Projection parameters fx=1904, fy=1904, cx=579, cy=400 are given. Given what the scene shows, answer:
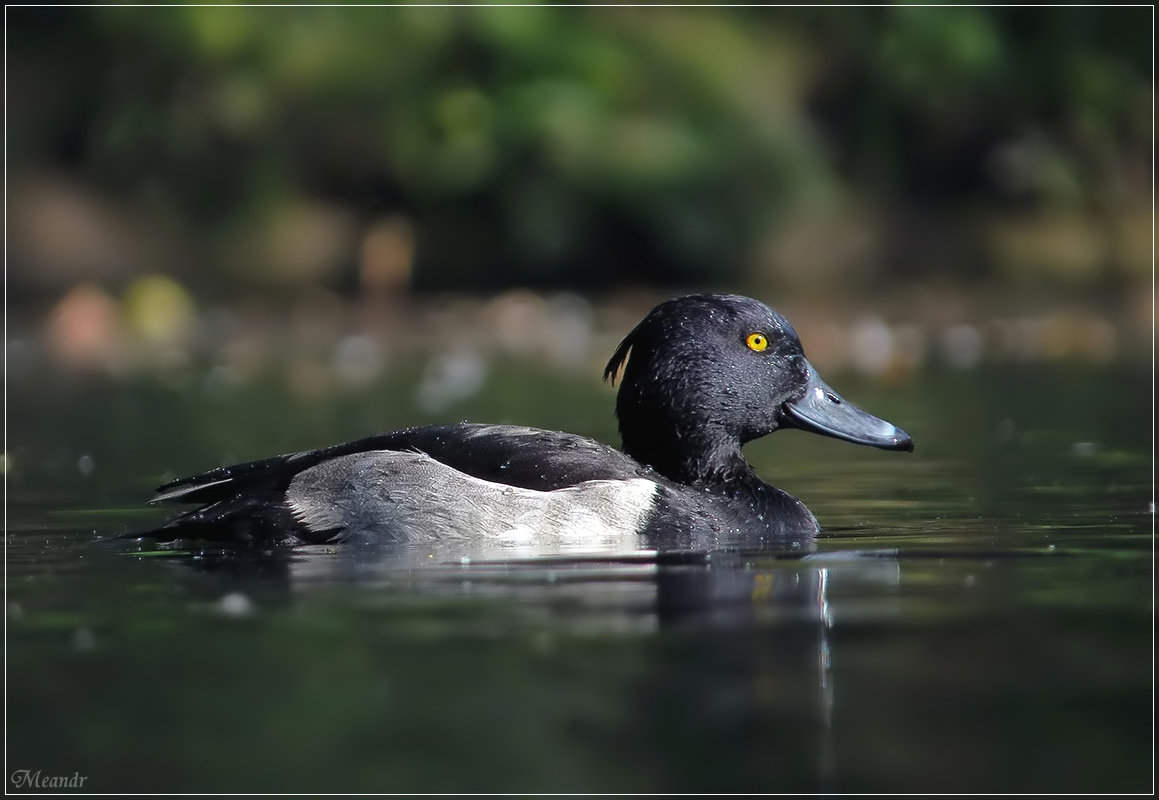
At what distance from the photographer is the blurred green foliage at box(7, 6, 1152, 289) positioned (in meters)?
20.1

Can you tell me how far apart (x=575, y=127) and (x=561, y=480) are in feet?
42.9

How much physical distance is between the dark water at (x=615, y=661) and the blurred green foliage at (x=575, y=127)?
12272 mm

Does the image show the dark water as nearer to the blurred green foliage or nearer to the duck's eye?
the duck's eye

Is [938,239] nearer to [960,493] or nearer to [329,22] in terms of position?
[329,22]

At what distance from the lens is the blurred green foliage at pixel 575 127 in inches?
791

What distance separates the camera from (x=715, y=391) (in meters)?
7.65

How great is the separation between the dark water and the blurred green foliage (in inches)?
483

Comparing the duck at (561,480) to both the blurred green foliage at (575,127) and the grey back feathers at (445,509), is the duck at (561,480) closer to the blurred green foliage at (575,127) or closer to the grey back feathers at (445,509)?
the grey back feathers at (445,509)

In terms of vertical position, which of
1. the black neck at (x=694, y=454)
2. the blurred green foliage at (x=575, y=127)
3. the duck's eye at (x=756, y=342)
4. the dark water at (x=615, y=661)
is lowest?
the dark water at (x=615, y=661)

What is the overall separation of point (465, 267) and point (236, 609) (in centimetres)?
1519

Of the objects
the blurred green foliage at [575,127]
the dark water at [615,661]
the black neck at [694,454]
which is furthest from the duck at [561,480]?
the blurred green foliage at [575,127]

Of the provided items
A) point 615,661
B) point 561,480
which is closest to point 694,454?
point 561,480

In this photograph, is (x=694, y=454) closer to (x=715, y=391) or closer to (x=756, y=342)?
(x=715, y=391)

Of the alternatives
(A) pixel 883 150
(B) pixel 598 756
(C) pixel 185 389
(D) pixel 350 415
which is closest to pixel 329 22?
(A) pixel 883 150
